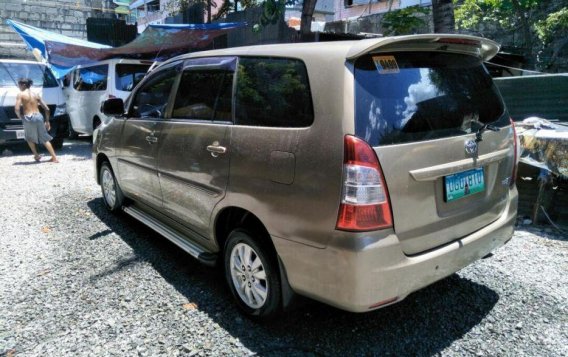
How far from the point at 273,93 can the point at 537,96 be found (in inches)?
174

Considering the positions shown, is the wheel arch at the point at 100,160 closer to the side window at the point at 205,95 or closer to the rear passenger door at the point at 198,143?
the rear passenger door at the point at 198,143

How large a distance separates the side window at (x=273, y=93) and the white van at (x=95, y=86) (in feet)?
22.6

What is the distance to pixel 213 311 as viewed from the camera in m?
3.16

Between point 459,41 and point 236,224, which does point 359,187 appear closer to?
point 236,224

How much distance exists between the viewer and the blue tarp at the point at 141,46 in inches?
386

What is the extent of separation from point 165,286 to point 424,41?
8.55ft

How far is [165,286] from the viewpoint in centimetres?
353

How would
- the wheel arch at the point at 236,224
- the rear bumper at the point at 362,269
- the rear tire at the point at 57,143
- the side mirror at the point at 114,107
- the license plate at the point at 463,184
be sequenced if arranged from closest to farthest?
the rear bumper at the point at 362,269 < the license plate at the point at 463,184 < the wheel arch at the point at 236,224 < the side mirror at the point at 114,107 < the rear tire at the point at 57,143

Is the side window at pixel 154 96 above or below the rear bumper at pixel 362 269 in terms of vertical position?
above

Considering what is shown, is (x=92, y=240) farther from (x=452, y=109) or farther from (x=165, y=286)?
(x=452, y=109)

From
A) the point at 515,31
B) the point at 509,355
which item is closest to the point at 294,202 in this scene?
the point at 509,355

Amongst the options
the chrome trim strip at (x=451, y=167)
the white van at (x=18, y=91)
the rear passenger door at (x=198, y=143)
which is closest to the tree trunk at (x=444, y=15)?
the chrome trim strip at (x=451, y=167)

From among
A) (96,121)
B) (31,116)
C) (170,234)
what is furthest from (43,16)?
(170,234)

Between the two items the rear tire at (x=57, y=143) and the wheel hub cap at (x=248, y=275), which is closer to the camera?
the wheel hub cap at (x=248, y=275)
